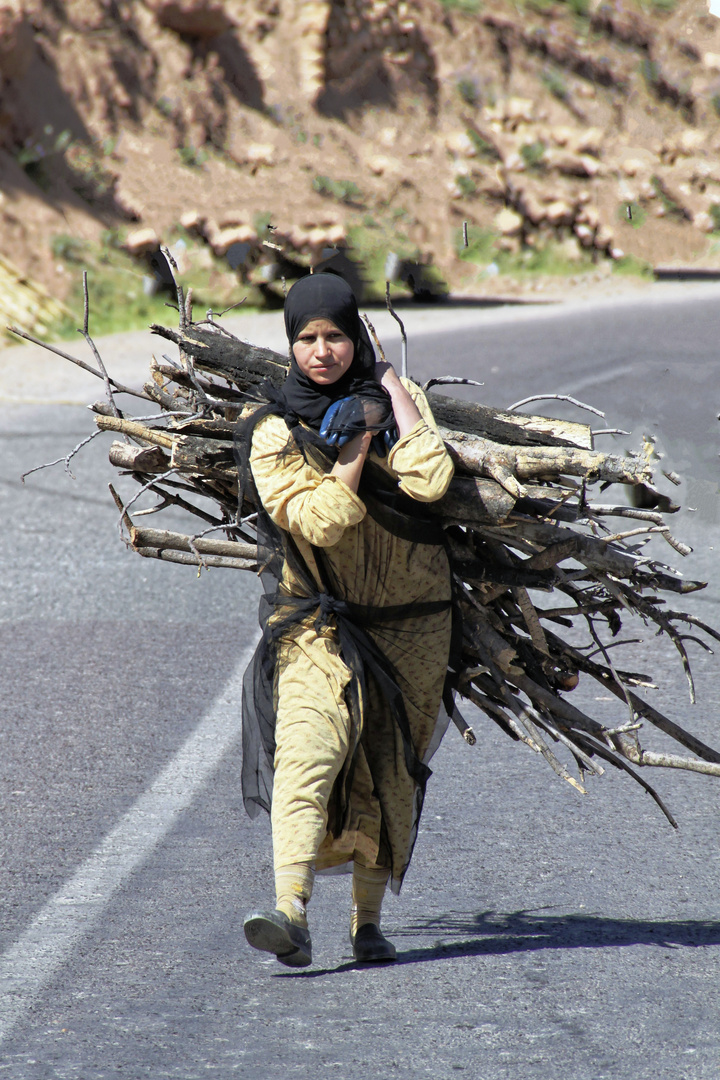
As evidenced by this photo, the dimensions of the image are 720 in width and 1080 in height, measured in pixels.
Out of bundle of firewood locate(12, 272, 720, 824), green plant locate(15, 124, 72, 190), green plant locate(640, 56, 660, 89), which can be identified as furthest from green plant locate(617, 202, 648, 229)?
bundle of firewood locate(12, 272, 720, 824)

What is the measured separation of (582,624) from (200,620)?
6.83ft

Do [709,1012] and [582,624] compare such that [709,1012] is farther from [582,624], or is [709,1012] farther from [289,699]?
[582,624]

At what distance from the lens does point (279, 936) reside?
Result: 2865 mm

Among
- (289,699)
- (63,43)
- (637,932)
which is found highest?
(63,43)

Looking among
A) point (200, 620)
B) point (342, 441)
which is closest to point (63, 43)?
point (200, 620)

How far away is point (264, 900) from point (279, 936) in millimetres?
725

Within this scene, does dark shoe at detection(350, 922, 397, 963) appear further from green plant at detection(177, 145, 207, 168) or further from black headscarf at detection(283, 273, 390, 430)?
green plant at detection(177, 145, 207, 168)

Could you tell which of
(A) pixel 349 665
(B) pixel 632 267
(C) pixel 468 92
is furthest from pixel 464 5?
(A) pixel 349 665

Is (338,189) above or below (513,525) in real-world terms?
below

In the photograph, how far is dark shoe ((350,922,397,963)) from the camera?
322 cm

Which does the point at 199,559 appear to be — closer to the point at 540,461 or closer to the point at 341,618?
the point at 341,618

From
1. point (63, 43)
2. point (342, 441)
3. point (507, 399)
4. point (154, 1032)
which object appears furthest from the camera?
point (63, 43)

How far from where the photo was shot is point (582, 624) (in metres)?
6.87

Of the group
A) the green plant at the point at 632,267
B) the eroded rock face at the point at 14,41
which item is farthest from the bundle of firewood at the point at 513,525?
the green plant at the point at 632,267
